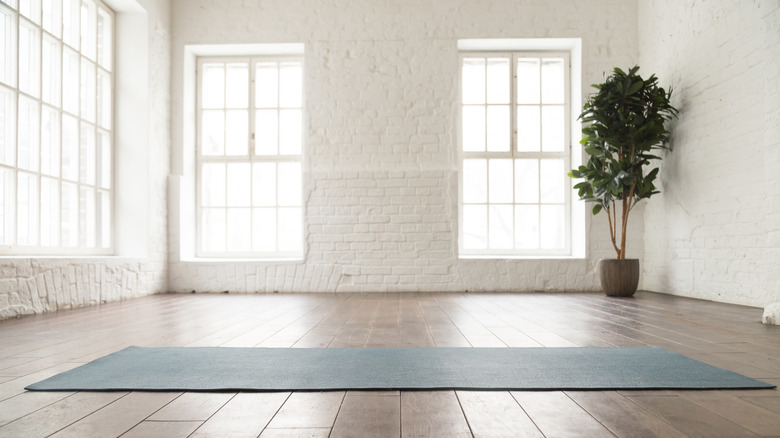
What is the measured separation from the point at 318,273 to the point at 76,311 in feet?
8.36

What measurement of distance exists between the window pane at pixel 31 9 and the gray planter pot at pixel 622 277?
5471 millimetres

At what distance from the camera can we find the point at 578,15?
252 inches

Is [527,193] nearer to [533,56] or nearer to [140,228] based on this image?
[533,56]

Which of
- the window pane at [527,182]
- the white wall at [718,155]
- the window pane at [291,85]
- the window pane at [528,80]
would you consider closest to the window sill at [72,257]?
the window pane at [291,85]

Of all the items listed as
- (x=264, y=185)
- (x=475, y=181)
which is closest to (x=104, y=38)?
(x=264, y=185)

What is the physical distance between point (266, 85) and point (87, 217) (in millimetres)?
2587

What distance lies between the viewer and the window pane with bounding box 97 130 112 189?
5.51 m

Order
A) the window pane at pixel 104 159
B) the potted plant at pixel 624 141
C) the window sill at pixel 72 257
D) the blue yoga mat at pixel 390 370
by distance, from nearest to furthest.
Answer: the blue yoga mat at pixel 390 370, the window sill at pixel 72 257, the potted plant at pixel 624 141, the window pane at pixel 104 159

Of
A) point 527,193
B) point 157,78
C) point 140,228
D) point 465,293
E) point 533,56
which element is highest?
point 533,56

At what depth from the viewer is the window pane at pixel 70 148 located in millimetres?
4824

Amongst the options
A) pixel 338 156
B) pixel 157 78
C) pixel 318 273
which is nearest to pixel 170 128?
pixel 157 78

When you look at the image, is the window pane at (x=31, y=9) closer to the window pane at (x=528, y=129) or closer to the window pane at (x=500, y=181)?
the window pane at (x=500, y=181)

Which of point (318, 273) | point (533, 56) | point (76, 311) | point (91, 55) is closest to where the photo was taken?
point (76, 311)

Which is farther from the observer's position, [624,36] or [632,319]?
[624,36]
